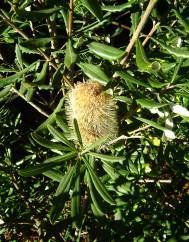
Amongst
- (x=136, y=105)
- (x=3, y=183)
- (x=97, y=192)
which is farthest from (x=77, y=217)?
(x=3, y=183)

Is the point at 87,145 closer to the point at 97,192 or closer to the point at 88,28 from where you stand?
the point at 97,192

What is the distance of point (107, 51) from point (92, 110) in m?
0.25

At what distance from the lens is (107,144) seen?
1619 millimetres

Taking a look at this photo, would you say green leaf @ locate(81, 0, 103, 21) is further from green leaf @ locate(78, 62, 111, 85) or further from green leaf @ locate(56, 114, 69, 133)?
green leaf @ locate(56, 114, 69, 133)

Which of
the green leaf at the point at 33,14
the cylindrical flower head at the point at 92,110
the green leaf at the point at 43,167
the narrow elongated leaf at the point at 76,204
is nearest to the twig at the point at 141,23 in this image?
the cylindrical flower head at the point at 92,110

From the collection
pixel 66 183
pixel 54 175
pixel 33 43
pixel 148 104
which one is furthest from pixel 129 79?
pixel 54 175

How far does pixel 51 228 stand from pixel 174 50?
1235mm

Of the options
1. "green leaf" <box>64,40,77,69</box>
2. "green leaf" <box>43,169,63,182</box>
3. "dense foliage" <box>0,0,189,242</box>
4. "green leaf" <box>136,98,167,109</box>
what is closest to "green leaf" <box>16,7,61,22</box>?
"dense foliage" <box>0,0,189,242</box>

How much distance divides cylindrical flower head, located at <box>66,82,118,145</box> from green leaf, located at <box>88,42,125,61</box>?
16cm

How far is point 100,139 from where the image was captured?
136 cm

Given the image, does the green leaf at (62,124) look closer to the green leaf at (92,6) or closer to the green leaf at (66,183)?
the green leaf at (66,183)

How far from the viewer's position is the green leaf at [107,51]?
127 centimetres

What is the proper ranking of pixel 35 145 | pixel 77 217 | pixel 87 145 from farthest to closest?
pixel 35 145, pixel 87 145, pixel 77 217

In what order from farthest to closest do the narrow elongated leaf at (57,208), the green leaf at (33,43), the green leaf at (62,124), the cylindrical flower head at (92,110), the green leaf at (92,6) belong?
the green leaf at (62,124)
the cylindrical flower head at (92,110)
the narrow elongated leaf at (57,208)
the green leaf at (33,43)
the green leaf at (92,6)
